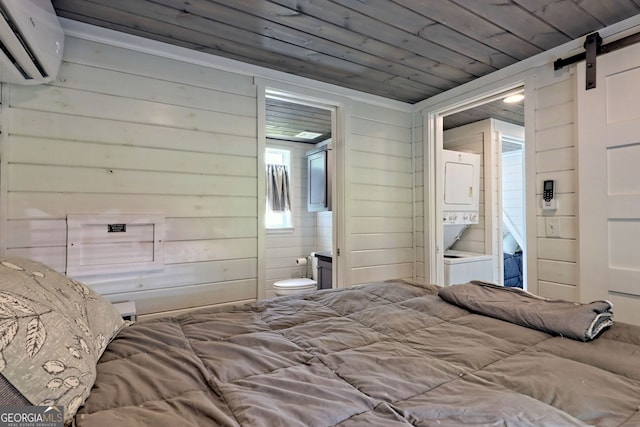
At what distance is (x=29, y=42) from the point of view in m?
1.32

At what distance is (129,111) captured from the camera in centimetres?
192

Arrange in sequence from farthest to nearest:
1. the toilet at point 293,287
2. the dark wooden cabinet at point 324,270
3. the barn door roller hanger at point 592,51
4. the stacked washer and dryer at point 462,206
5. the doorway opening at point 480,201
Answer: the toilet at point 293,287 < the dark wooden cabinet at point 324,270 < the stacked washer and dryer at point 462,206 < the doorway opening at point 480,201 < the barn door roller hanger at point 592,51

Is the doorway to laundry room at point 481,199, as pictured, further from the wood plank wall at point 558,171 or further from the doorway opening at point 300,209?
the doorway opening at point 300,209

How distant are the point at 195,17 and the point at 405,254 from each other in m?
2.49

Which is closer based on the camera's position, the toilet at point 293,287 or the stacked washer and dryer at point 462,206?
the stacked washer and dryer at point 462,206

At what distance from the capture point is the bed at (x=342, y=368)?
664 mm

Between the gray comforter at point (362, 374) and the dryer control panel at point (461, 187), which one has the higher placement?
the dryer control panel at point (461, 187)

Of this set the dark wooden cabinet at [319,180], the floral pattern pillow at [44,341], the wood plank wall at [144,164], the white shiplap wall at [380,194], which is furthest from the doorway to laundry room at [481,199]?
the floral pattern pillow at [44,341]

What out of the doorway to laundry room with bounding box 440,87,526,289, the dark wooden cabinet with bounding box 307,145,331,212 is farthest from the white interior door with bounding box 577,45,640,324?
the dark wooden cabinet with bounding box 307,145,331,212

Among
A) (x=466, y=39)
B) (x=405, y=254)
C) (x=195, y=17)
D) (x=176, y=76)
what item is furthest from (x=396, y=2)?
(x=405, y=254)

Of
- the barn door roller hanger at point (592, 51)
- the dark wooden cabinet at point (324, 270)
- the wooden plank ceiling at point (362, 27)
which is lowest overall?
the dark wooden cabinet at point (324, 270)

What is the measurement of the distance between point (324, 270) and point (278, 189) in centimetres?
143

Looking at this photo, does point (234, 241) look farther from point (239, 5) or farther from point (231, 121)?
point (239, 5)
